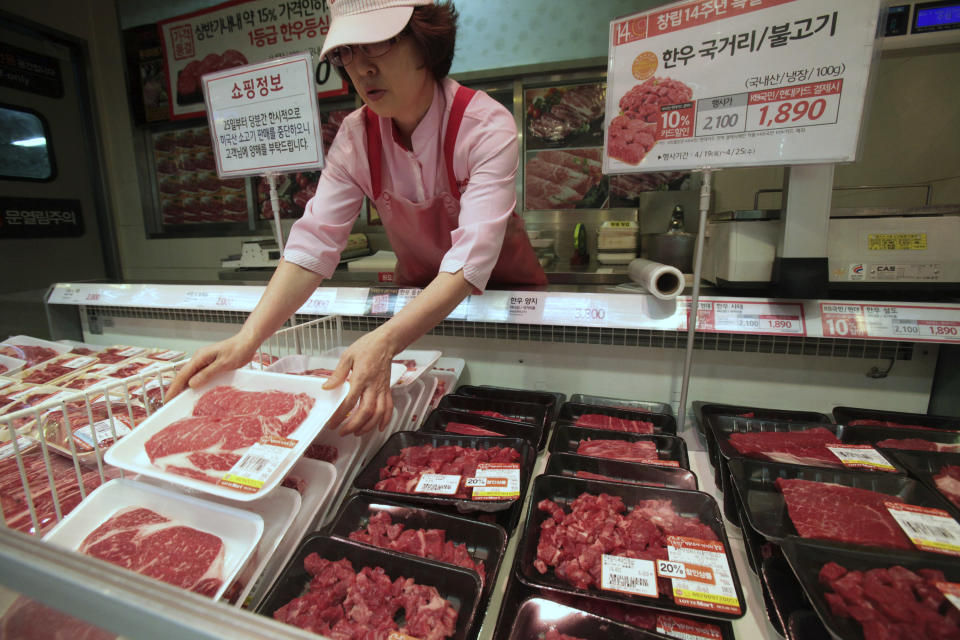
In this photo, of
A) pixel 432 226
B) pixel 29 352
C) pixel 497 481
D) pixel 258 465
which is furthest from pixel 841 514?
pixel 29 352

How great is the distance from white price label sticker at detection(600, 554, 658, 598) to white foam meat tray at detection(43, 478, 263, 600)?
30.0 inches

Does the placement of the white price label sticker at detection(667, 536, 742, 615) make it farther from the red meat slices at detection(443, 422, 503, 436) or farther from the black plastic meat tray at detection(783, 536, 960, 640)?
the red meat slices at detection(443, 422, 503, 436)

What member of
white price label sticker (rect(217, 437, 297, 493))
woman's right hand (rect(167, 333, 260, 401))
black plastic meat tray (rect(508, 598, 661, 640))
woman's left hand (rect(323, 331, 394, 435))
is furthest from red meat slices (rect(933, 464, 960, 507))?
woman's right hand (rect(167, 333, 260, 401))

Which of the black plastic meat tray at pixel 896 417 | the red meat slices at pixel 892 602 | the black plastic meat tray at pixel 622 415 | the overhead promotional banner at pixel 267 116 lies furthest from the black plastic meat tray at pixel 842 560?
the overhead promotional banner at pixel 267 116

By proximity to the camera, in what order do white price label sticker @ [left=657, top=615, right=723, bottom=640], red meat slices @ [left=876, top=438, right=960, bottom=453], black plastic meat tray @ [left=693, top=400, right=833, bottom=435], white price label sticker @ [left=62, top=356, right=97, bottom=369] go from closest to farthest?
white price label sticker @ [left=657, top=615, right=723, bottom=640]
red meat slices @ [left=876, top=438, right=960, bottom=453]
black plastic meat tray @ [left=693, top=400, right=833, bottom=435]
white price label sticker @ [left=62, top=356, right=97, bottom=369]

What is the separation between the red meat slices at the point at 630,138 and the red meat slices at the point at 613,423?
0.88 metres

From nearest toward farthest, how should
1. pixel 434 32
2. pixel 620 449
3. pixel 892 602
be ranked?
pixel 892 602
pixel 434 32
pixel 620 449

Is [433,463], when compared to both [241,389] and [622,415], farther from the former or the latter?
[622,415]

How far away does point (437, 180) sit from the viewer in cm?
162

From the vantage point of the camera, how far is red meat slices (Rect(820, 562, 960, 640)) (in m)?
0.76

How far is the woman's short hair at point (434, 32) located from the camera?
1.25m

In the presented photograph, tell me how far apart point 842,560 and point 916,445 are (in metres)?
0.68

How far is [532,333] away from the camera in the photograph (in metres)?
1.79

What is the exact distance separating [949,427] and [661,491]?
40.3 inches
